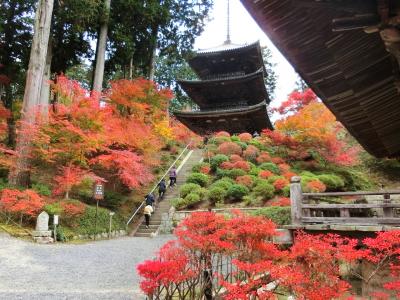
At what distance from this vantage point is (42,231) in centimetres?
1129

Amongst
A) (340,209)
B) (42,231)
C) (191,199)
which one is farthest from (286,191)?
(42,231)

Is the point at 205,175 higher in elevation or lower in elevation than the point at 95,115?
lower

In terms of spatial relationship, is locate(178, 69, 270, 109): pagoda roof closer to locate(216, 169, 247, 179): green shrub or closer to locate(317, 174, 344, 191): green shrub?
locate(216, 169, 247, 179): green shrub

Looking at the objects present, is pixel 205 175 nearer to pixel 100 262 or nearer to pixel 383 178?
pixel 100 262

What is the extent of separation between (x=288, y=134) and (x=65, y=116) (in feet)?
45.2

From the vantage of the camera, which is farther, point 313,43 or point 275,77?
point 275,77

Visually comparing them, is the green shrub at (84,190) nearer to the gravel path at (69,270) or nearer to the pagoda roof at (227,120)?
the gravel path at (69,270)

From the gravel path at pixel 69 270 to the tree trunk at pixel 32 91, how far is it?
127 inches

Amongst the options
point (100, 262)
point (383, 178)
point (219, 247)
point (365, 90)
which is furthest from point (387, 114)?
point (383, 178)

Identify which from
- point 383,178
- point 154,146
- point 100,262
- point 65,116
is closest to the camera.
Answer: point 100,262

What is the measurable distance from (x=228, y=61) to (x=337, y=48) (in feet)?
83.2

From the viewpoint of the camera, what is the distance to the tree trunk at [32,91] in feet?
43.0

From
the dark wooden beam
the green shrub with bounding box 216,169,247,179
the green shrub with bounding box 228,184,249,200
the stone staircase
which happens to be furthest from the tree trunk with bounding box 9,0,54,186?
the dark wooden beam

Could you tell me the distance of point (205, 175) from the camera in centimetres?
1802
